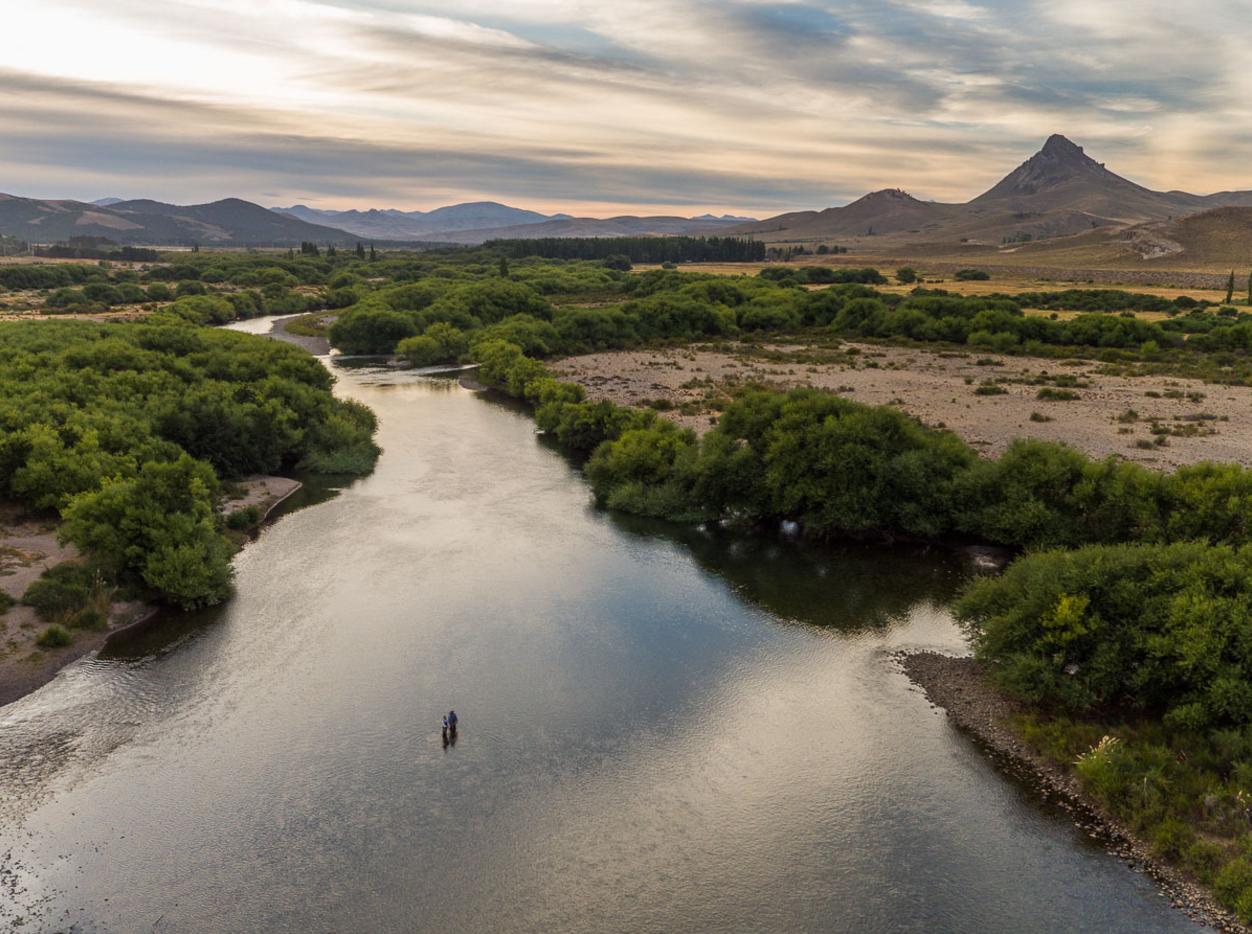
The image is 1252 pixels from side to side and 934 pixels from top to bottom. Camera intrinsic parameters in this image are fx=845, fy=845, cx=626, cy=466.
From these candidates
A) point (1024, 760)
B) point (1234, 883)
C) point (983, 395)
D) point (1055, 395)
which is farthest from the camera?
point (983, 395)

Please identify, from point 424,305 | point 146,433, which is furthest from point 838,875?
point 424,305

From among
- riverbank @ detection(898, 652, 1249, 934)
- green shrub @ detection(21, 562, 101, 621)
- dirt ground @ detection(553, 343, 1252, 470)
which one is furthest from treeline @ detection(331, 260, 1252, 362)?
riverbank @ detection(898, 652, 1249, 934)

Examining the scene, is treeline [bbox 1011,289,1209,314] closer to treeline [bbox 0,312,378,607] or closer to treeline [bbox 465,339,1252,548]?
treeline [bbox 465,339,1252,548]

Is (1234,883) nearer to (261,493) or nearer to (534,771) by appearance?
(534,771)

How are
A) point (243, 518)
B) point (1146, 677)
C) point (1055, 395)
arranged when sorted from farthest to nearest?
point (1055, 395), point (243, 518), point (1146, 677)

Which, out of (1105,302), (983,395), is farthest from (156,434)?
(1105,302)

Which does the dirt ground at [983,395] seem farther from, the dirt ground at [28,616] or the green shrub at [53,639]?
the green shrub at [53,639]

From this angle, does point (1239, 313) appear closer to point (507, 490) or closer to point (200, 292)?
point (507, 490)
